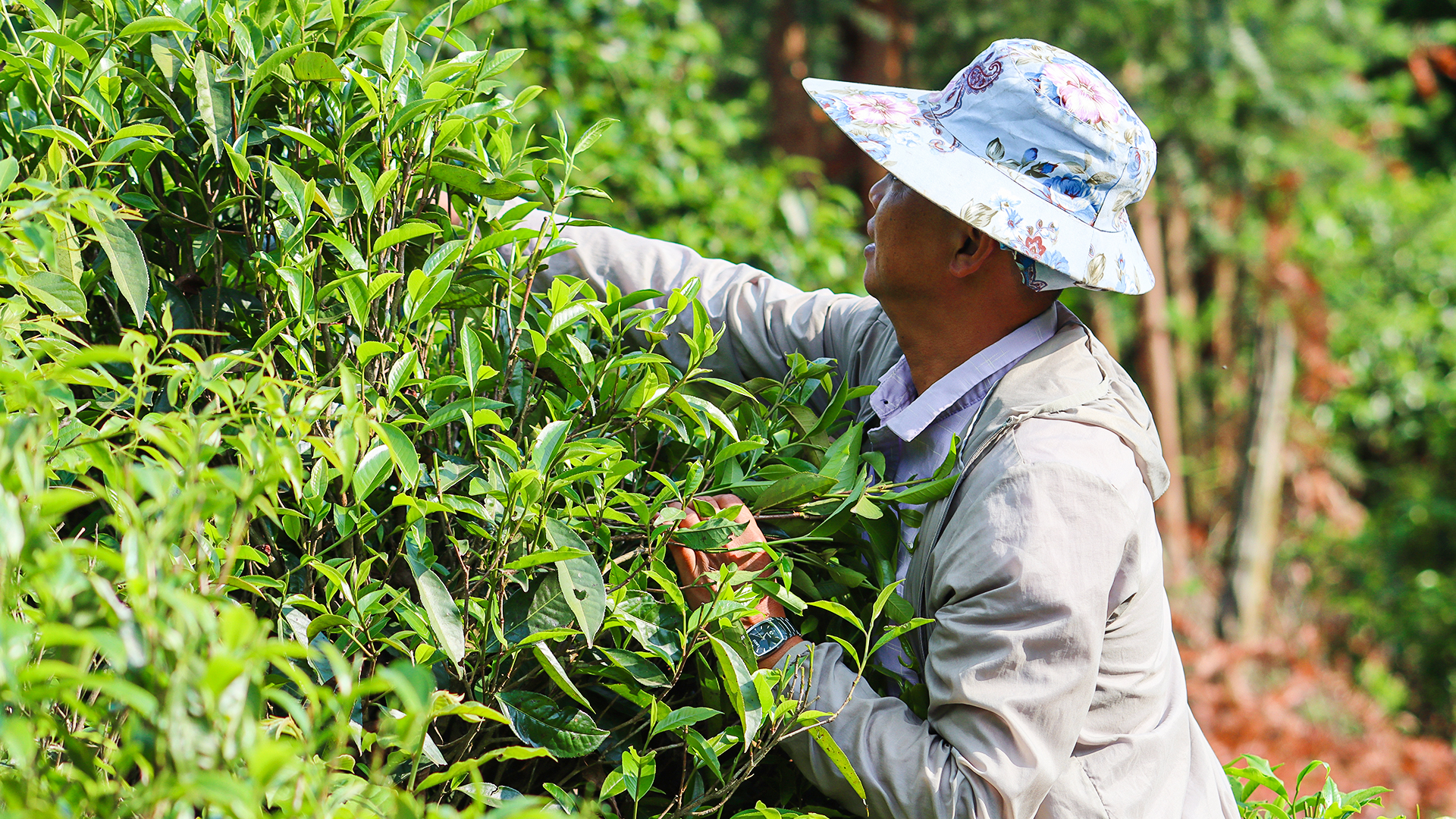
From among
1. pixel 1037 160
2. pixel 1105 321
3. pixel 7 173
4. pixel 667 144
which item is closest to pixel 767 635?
pixel 1037 160

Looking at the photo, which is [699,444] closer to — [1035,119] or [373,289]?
[373,289]

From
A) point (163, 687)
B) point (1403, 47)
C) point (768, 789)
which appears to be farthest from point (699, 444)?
point (1403, 47)

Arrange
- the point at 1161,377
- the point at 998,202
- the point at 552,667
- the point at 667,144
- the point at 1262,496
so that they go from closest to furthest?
the point at 552,667 < the point at 998,202 < the point at 667,144 < the point at 1262,496 < the point at 1161,377

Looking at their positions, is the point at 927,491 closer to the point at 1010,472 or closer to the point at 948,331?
the point at 1010,472

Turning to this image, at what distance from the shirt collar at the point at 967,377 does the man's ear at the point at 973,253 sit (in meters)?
0.12

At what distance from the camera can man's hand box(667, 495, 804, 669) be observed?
1.34 metres

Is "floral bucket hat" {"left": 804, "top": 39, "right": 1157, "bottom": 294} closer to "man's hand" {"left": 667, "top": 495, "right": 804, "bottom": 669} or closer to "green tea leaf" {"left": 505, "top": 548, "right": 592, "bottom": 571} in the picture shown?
"man's hand" {"left": 667, "top": 495, "right": 804, "bottom": 669}

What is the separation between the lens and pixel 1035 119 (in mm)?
1527

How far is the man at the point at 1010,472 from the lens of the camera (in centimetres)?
133

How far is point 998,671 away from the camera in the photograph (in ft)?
4.32

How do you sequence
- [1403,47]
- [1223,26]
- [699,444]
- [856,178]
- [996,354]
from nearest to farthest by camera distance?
[699,444] < [996,354] < [1223,26] < [856,178] < [1403,47]

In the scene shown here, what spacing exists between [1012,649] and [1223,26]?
5.33 meters

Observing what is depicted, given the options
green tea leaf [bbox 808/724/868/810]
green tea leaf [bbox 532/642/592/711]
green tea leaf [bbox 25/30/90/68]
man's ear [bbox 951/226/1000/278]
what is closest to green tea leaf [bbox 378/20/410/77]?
green tea leaf [bbox 25/30/90/68]

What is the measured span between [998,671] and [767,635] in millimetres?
284
